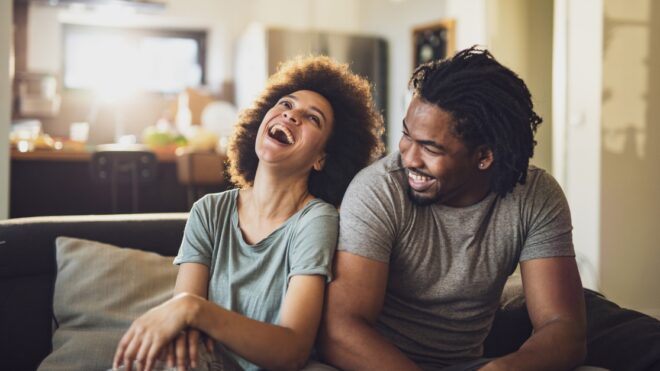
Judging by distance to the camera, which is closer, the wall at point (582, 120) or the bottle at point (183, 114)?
the wall at point (582, 120)

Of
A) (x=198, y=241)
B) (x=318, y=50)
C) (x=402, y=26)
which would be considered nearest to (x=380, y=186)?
(x=198, y=241)

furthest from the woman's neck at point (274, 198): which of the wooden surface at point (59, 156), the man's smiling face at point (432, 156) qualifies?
the wooden surface at point (59, 156)

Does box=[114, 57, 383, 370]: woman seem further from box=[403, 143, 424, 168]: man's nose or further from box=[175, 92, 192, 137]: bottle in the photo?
box=[175, 92, 192, 137]: bottle

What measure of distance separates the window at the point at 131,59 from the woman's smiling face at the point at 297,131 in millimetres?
5783

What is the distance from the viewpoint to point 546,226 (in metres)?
1.55

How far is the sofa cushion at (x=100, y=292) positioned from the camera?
1.93 m

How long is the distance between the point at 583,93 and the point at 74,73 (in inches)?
198

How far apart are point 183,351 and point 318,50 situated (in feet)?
18.1

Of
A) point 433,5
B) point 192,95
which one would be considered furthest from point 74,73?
point 433,5

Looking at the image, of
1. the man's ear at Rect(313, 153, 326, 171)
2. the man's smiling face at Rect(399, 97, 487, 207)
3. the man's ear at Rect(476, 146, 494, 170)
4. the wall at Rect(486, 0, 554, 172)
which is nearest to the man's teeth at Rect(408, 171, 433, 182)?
the man's smiling face at Rect(399, 97, 487, 207)

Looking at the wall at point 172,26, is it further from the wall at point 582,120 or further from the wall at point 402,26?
the wall at point 582,120

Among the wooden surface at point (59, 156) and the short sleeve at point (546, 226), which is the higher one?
the wooden surface at point (59, 156)

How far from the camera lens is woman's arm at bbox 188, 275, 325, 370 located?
1.33m

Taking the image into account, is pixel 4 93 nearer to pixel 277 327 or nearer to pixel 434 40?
pixel 277 327
